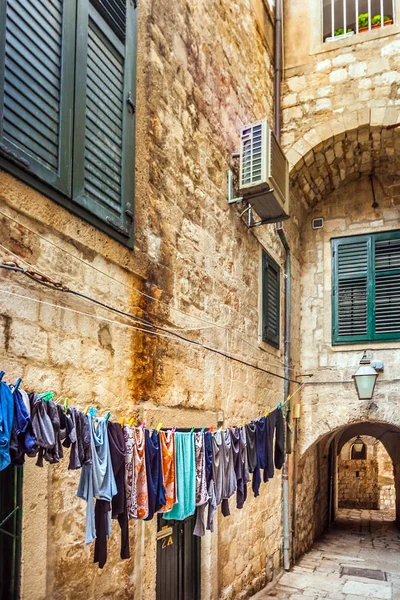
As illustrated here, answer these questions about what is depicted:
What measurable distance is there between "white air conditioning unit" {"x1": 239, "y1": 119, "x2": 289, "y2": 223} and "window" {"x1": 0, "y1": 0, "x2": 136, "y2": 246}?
2044 mm

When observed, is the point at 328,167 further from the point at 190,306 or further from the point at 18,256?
the point at 18,256

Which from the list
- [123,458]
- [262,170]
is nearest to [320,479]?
[262,170]

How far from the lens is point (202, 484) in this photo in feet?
13.7

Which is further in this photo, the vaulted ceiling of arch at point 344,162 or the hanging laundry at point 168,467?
the vaulted ceiling of arch at point 344,162

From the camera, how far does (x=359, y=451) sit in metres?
17.6

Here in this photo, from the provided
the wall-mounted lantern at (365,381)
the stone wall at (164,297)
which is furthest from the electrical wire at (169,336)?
the wall-mounted lantern at (365,381)

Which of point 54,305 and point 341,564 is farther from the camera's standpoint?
point 341,564

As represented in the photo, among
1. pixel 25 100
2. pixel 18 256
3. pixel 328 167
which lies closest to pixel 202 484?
pixel 18 256

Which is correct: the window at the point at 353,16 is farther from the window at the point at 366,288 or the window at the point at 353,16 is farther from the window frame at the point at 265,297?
the window frame at the point at 265,297

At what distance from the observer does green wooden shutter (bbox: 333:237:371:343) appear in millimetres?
8188

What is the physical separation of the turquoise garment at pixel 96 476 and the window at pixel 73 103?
1.31 m

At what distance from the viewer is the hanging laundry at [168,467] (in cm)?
365

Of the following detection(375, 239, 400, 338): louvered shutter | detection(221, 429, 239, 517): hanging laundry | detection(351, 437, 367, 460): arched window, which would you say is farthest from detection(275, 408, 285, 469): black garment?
detection(351, 437, 367, 460): arched window

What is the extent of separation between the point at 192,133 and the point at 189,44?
85 cm
